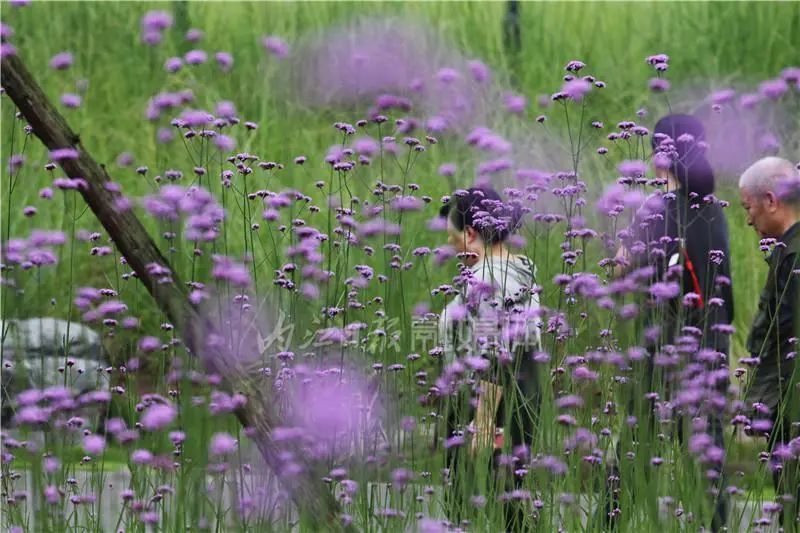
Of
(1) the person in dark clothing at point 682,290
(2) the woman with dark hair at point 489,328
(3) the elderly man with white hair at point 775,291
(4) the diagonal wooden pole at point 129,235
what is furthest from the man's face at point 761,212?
(4) the diagonal wooden pole at point 129,235

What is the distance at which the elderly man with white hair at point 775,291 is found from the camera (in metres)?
3.47

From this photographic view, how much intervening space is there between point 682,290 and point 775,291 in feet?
0.90

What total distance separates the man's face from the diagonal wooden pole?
2152 mm

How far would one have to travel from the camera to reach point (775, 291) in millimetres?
3701

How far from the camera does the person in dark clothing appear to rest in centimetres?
305

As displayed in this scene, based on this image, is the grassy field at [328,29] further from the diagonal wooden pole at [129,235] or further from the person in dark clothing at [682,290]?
the diagonal wooden pole at [129,235]

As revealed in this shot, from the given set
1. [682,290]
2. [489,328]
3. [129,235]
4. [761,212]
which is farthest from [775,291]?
[129,235]

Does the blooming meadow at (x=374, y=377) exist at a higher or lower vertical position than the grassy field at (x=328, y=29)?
lower

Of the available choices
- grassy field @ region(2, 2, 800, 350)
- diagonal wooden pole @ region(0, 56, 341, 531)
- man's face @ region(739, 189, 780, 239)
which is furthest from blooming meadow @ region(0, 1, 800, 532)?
grassy field @ region(2, 2, 800, 350)

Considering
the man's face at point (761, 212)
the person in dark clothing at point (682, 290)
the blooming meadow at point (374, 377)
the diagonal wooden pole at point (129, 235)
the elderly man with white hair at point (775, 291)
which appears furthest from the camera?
the man's face at point (761, 212)

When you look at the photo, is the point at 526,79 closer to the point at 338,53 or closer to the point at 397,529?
the point at 338,53

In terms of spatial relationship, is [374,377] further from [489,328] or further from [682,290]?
[682,290]

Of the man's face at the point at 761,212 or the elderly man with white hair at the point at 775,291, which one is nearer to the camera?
the elderly man with white hair at the point at 775,291

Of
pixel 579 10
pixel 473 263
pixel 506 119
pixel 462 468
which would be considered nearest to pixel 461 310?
pixel 462 468
